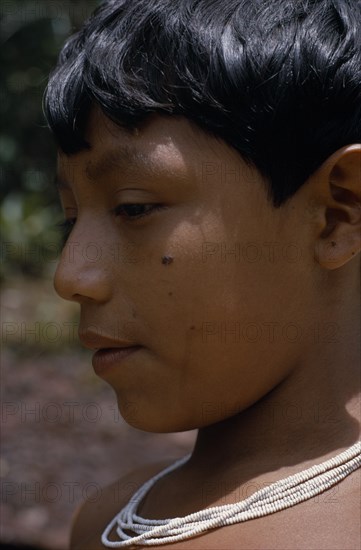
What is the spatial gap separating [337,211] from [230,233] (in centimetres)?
21

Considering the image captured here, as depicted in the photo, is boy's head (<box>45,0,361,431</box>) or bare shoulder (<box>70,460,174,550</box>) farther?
bare shoulder (<box>70,460,174,550</box>)

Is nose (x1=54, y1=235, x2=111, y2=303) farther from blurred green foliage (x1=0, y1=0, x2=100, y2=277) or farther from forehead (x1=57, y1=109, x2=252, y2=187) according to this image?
blurred green foliage (x1=0, y1=0, x2=100, y2=277)

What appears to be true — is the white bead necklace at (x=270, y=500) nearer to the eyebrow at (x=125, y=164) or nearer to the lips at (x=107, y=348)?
the lips at (x=107, y=348)

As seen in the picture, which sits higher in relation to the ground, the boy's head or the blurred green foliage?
the boy's head

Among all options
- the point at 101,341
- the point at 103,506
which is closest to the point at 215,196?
the point at 101,341

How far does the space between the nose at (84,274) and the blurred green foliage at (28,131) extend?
8.62ft

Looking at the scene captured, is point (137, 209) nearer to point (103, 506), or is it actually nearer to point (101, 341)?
point (101, 341)

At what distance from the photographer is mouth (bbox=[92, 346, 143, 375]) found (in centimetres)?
162

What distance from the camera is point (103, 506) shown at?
2088 millimetres

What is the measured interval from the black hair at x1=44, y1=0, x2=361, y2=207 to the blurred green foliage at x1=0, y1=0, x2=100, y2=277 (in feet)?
8.36

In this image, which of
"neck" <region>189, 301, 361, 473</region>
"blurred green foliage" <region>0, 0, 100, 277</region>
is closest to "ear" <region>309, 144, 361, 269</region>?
"neck" <region>189, 301, 361, 473</region>

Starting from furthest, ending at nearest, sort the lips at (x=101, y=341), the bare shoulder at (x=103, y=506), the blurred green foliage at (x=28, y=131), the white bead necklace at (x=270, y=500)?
Result: the blurred green foliage at (x=28, y=131)
the bare shoulder at (x=103, y=506)
the lips at (x=101, y=341)
the white bead necklace at (x=270, y=500)

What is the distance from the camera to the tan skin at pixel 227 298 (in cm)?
153

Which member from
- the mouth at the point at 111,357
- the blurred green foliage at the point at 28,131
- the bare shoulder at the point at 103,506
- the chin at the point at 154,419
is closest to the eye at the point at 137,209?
the mouth at the point at 111,357
